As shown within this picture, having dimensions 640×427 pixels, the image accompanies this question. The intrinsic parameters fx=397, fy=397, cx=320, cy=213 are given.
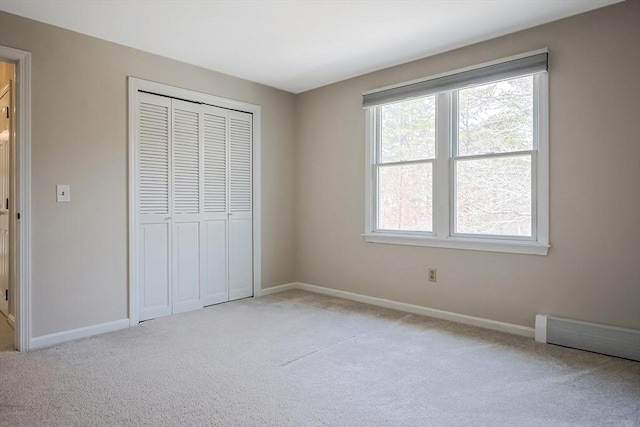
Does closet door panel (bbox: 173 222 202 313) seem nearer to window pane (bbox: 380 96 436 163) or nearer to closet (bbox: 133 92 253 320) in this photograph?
closet (bbox: 133 92 253 320)

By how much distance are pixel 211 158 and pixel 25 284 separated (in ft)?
6.31

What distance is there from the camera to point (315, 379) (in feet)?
7.80

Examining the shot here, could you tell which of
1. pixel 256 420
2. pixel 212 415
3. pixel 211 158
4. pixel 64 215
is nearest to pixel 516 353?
pixel 256 420

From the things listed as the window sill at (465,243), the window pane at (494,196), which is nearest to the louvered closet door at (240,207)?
the window sill at (465,243)

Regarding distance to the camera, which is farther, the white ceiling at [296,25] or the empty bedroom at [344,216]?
the white ceiling at [296,25]

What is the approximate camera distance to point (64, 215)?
3.08 meters

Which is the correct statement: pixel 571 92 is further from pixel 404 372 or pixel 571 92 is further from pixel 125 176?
pixel 125 176

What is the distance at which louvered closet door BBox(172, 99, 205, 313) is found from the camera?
3805 millimetres

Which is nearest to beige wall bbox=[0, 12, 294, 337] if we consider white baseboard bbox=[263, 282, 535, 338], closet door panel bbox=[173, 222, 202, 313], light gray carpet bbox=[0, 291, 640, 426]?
light gray carpet bbox=[0, 291, 640, 426]

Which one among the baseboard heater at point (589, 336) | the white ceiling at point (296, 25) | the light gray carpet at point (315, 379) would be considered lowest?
the light gray carpet at point (315, 379)

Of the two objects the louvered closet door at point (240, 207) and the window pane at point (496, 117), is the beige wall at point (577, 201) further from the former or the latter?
the louvered closet door at point (240, 207)

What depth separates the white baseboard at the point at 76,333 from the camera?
293cm

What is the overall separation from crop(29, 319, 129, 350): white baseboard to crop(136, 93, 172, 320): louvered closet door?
0.74ft

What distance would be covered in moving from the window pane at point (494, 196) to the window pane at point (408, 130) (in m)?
0.41
